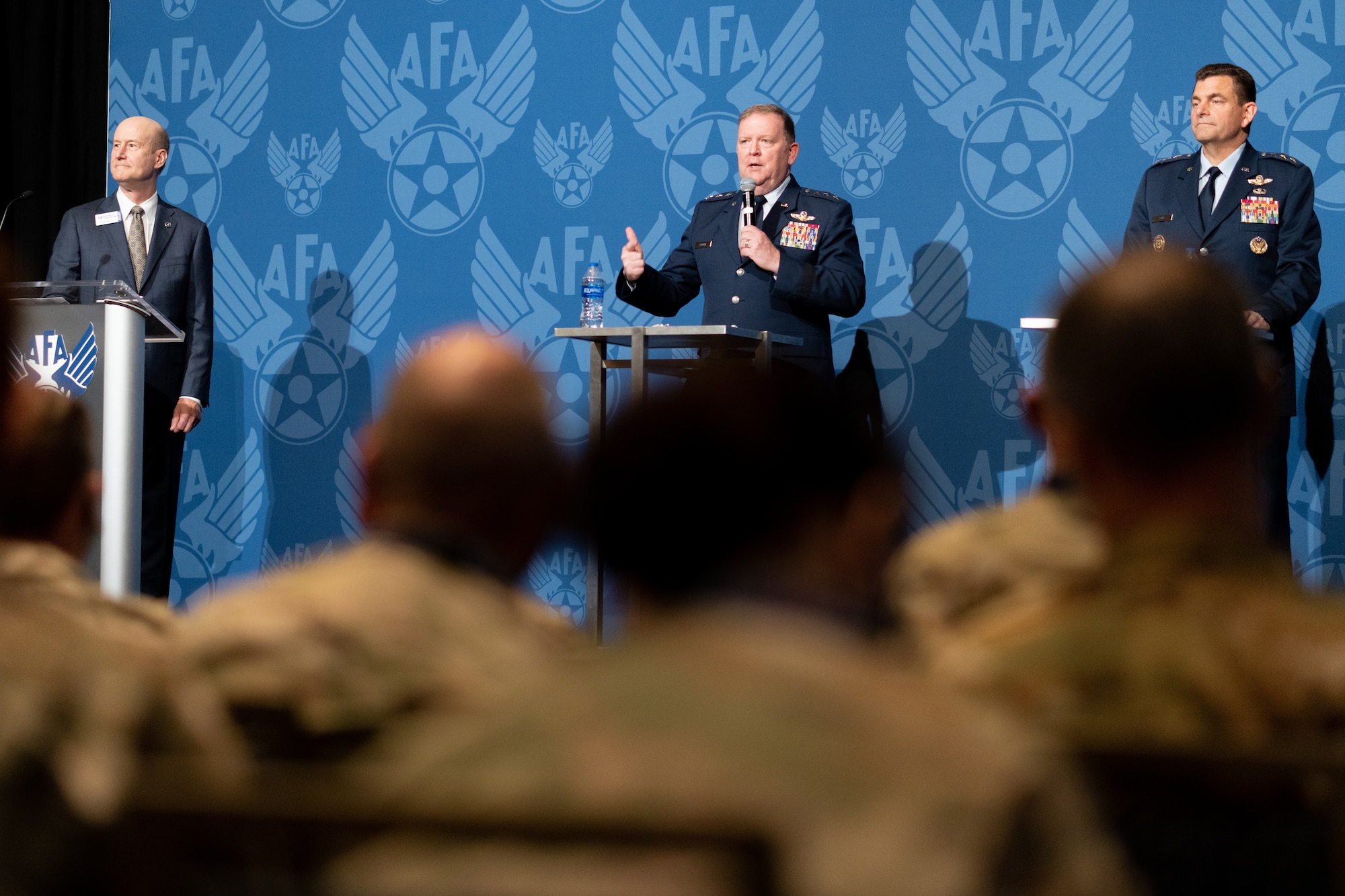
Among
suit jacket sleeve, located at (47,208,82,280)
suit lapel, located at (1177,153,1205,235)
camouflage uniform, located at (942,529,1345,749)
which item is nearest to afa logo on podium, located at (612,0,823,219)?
suit lapel, located at (1177,153,1205,235)

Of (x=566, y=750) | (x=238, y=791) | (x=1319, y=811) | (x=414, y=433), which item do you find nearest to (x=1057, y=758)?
(x=1319, y=811)

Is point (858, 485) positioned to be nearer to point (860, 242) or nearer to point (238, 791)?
point (238, 791)

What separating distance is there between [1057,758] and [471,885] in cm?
33

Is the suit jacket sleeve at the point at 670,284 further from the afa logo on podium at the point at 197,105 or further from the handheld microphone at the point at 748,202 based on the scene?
the afa logo on podium at the point at 197,105

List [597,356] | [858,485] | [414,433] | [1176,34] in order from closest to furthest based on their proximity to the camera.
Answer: [858,485] < [414,433] < [597,356] < [1176,34]

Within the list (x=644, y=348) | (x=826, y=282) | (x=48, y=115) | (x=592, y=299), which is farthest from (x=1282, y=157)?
(x=48, y=115)

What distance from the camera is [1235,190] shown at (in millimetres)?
4855

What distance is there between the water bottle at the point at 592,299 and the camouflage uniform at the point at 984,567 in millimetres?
4080

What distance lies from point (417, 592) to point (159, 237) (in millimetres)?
4596

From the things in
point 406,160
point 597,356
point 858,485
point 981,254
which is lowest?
point 858,485

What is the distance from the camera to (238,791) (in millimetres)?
673

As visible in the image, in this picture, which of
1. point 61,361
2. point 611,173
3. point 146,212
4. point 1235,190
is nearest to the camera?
point 61,361

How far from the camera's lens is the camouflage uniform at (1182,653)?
2.98 ft

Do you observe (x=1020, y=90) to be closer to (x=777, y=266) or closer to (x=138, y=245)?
(x=777, y=266)
